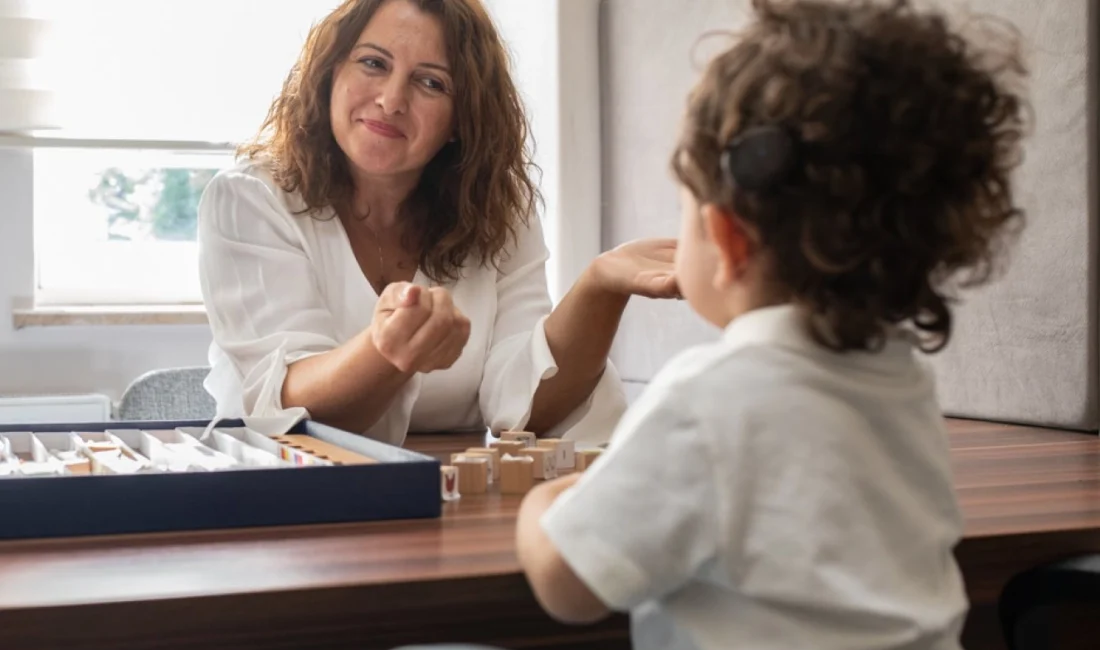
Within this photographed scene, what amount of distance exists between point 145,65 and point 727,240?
2.93 m

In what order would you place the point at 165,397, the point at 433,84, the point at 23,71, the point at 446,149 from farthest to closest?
1. the point at 23,71
2. the point at 165,397
3. the point at 446,149
4. the point at 433,84

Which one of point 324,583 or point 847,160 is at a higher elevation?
point 847,160

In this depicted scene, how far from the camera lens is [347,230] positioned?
1.83 meters

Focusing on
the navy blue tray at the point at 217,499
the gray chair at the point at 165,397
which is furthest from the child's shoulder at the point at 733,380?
the gray chair at the point at 165,397

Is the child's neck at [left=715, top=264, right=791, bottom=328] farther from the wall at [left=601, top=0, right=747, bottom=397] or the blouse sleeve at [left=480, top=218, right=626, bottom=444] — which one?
the wall at [left=601, top=0, right=747, bottom=397]

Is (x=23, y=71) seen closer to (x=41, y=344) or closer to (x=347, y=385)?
(x=41, y=344)

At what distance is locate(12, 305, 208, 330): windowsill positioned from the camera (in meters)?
3.25

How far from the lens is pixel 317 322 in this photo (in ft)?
5.47

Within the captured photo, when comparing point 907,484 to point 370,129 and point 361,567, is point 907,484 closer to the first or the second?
point 361,567

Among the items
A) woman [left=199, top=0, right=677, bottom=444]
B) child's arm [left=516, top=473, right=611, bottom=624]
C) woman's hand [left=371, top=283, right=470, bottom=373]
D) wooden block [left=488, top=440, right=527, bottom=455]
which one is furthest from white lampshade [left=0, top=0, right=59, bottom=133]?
child's arm [left=516, top=473, right=611, bottom=624]

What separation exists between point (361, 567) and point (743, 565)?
0.25 metres

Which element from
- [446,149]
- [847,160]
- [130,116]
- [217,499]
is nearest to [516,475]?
[217,499]

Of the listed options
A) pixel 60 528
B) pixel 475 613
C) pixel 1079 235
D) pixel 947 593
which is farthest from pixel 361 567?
pixel 1079 235

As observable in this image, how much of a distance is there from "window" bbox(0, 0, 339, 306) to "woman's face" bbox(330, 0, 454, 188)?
1.65 m
